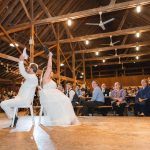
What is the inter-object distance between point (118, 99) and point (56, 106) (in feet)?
9.86

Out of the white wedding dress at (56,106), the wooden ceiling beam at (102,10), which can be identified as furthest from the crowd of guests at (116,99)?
the white wedding dress at (56,106)

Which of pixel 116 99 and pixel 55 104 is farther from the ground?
pixel 116 99

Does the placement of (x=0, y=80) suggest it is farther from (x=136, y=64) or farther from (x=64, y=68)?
(x=136, y=64)

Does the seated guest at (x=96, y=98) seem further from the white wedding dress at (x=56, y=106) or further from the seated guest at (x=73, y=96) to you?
the white wedding dress at (x=56, y=106)

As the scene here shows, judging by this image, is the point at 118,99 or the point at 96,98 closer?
the point at 118,99

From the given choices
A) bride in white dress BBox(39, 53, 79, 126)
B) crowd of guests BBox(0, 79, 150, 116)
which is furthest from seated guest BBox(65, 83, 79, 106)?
bride in white dress BBox(39, 53, 79, 126)

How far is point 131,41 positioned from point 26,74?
11386mm

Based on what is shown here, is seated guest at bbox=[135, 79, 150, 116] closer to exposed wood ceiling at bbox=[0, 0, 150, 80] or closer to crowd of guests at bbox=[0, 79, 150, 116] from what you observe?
crowd of guests at bbox=[0, 79, 150, 116]

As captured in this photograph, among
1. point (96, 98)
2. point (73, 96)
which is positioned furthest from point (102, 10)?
point (73, 96)

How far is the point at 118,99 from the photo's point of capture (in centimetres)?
704

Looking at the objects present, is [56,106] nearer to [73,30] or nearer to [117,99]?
[117,99]

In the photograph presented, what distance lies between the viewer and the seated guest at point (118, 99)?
705 centimetres

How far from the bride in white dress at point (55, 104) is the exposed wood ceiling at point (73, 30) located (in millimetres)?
4197

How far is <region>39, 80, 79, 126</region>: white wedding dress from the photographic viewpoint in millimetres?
4461
